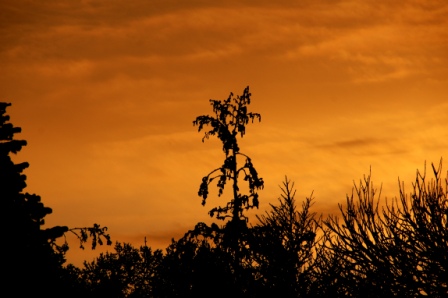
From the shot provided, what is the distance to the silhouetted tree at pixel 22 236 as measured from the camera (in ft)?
70.0

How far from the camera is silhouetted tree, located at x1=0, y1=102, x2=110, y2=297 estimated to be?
21328mm

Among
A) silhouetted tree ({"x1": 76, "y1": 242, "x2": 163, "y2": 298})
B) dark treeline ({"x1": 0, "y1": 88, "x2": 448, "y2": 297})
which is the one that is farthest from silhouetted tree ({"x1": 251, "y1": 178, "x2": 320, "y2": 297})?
silhouetted tree ({"x1": 76, "y1": 242, "x2": 163, "y2": 298})

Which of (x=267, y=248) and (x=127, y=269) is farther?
(x=127, y=269)

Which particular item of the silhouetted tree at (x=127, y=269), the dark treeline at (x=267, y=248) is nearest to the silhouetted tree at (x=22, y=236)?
the dark treeline at (x=267, y=248)

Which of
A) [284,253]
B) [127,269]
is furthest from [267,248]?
[127,269]

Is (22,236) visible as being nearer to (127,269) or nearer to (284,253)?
(284,253)

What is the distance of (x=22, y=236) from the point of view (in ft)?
71.9

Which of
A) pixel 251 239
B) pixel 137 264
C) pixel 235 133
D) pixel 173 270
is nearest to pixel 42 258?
pixel 251 239

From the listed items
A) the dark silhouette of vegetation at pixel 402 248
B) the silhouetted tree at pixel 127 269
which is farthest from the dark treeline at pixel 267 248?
the silhouetted tree at pixel 127 269

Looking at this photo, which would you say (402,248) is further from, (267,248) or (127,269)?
(127,269)

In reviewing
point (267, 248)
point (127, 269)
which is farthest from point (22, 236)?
point (127, 269)

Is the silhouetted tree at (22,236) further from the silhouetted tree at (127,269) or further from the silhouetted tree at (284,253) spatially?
the silhouetted tree at (127,269)

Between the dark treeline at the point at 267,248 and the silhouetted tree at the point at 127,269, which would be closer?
the dark treeline at the point at 267,248

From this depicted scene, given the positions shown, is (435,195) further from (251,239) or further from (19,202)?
(19,202)
